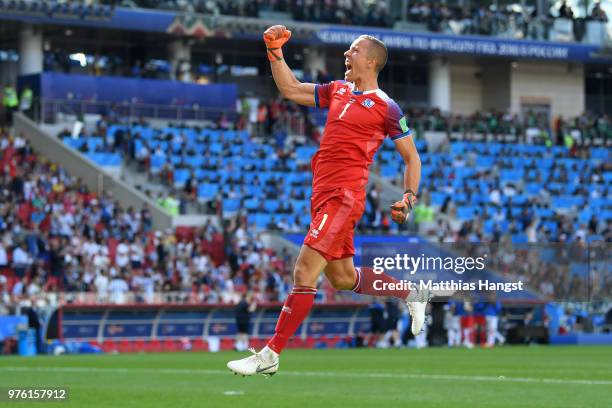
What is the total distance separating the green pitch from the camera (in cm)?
1319

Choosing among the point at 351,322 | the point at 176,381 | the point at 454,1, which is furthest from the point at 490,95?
the point at 176,381

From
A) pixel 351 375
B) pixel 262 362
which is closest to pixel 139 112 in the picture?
pixel 351 375

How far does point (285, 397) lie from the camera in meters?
14.0

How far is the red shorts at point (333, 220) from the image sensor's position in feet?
33.8

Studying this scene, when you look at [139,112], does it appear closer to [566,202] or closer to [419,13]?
[419,13]

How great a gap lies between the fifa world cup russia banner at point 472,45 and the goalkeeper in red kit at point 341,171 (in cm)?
4006

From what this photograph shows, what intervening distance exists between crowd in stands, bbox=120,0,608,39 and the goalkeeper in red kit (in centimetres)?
3747

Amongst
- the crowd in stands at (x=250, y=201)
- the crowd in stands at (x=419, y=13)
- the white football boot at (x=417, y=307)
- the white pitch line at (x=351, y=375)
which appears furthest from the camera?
the crowd in stands at (x=419, y=13)

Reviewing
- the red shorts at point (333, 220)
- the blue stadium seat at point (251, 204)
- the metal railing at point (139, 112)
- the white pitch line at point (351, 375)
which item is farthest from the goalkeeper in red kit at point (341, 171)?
the metal railing at point (139, 112)

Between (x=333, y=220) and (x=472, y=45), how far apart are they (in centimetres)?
4535

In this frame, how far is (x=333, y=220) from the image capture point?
10359mm

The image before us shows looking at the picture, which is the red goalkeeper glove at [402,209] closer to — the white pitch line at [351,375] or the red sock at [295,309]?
the red sock at [295,309]

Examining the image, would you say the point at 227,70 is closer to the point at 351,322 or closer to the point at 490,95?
the point at 490,95

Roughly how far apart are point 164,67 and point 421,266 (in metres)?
37.0
